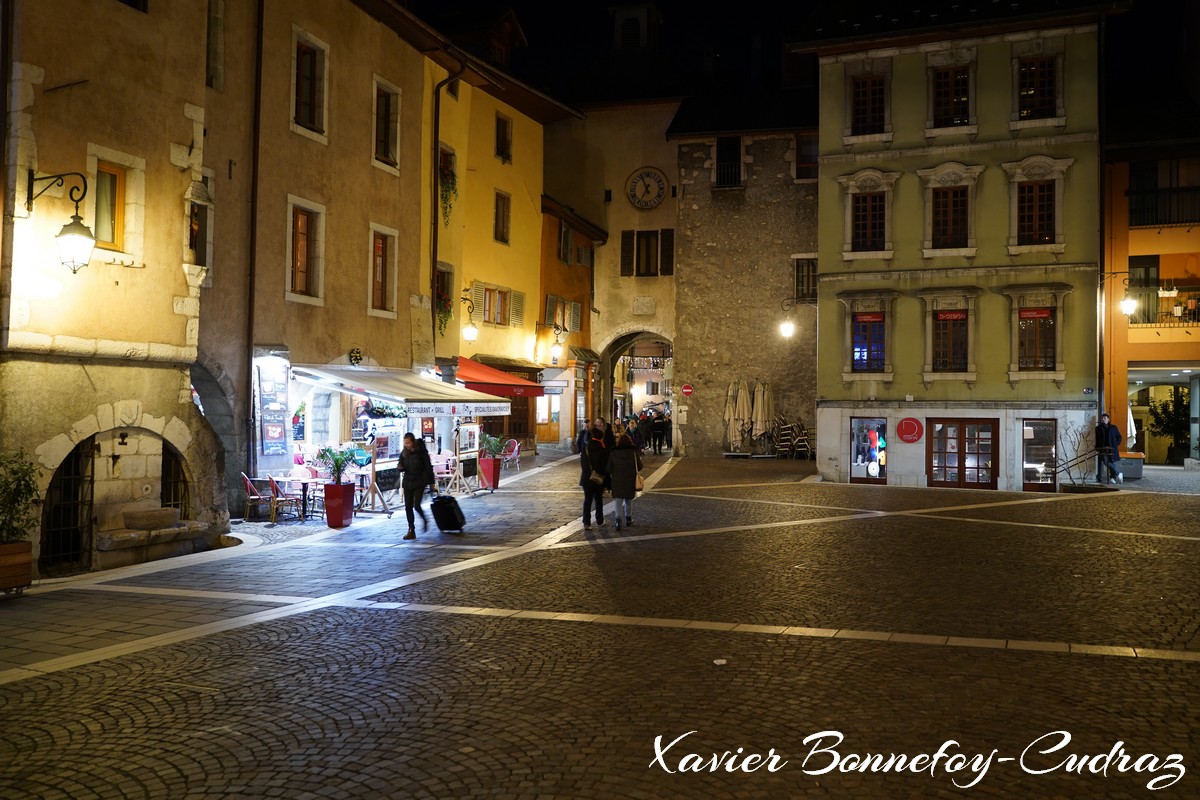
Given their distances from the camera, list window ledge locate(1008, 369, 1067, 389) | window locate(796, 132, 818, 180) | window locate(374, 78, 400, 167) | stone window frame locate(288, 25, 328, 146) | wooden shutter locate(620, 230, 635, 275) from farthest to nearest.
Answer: wooden shutter locate(620, 230, 635, 275)
window locate(796, 132, 818, 180)
window ledge locate(1008, 369, 1067, 389)
window locate(374, 78, 400, 167)
stone window frame locate(288, 25, 328, 146)

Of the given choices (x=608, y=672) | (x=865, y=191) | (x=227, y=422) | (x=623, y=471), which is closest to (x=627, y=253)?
(x=865, y=191)

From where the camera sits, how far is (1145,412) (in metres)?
36.8

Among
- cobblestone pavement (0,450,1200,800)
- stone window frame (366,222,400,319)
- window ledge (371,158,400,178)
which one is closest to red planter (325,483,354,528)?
cobblestone pavement (0,450,1200,800)

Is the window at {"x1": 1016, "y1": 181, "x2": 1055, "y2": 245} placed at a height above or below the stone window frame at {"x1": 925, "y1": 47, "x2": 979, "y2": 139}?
below

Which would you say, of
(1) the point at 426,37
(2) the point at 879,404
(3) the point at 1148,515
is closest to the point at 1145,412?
(2) the point at 879,404

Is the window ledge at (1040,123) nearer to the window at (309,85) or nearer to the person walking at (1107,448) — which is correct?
the person walking at (1107,448)

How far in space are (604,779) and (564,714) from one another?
46.5 inches

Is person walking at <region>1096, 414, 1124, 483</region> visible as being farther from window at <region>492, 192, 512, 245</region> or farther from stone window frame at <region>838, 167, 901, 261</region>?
window at <region>492, 192, 512, 245</region>

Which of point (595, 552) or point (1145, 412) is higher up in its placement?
point (1145, 412)

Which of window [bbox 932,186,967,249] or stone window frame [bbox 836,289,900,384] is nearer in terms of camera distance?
window [bbox 932,186,967,249]

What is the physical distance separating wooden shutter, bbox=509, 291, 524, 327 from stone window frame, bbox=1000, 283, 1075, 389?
14.8 metres

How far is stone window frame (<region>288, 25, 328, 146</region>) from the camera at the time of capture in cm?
1945

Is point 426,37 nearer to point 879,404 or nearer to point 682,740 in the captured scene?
point 879,404

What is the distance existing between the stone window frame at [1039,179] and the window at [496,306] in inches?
591
